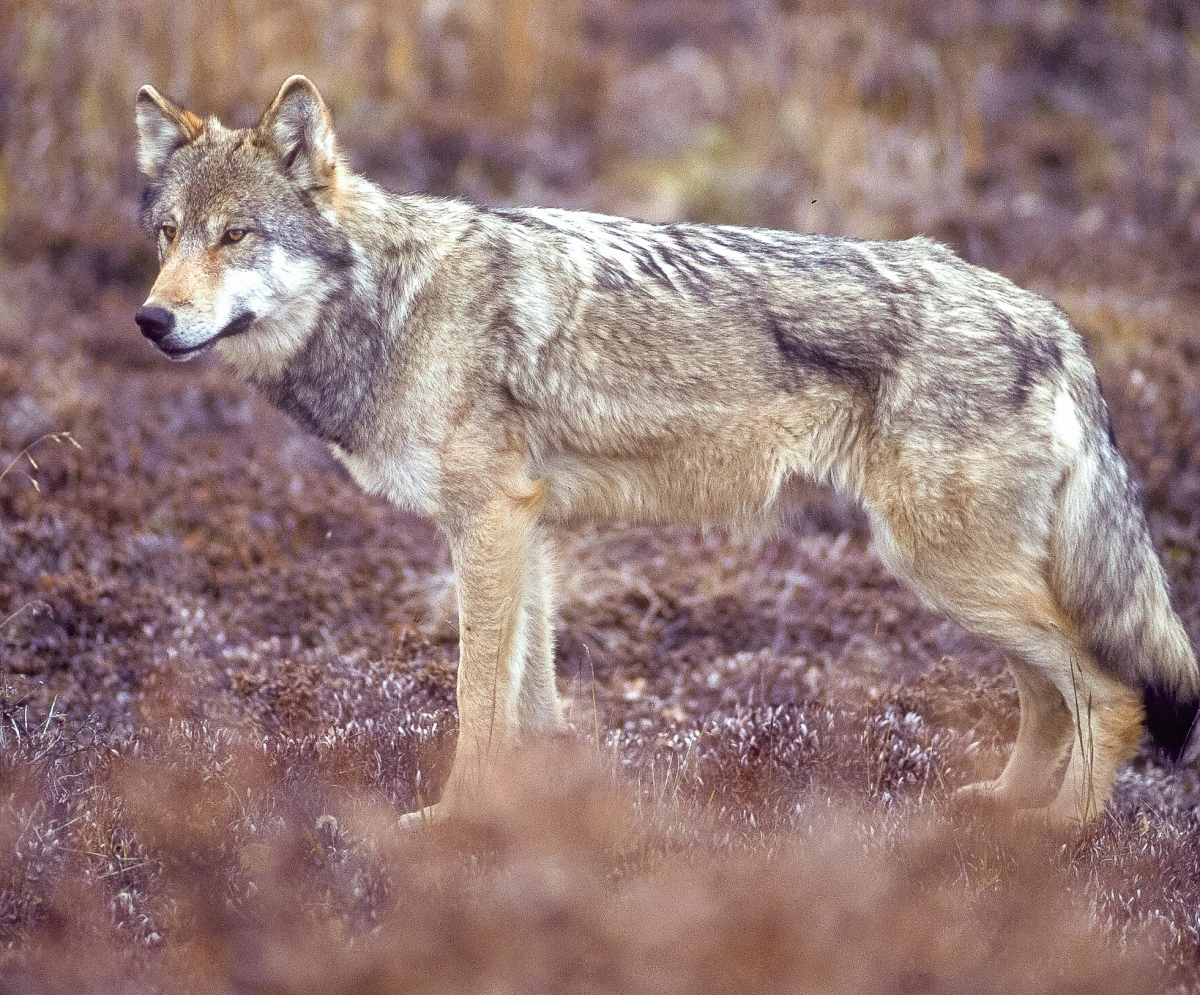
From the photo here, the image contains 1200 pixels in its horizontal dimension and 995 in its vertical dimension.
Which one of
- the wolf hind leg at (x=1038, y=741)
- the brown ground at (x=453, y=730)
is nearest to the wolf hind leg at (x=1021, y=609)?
the wolf hind leg at (x=1038, y=741)

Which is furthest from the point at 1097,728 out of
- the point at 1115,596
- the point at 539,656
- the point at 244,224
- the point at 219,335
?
the point at 244,224

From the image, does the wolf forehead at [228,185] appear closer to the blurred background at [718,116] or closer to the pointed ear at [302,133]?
the pointed ear at [302,133]

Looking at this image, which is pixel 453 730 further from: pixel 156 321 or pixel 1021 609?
pixel 1021 609

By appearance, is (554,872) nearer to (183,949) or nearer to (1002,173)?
(183,949)

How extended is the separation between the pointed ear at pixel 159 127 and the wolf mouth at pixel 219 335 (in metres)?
0.76

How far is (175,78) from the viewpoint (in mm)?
10594

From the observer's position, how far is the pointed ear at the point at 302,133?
162 inches

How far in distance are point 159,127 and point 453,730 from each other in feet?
7.88

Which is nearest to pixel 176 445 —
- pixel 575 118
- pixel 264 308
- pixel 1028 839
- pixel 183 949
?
pixel 264 308

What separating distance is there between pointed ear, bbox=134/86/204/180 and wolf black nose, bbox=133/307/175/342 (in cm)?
83

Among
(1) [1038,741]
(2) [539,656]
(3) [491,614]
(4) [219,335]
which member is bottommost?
(1) [1038,741]

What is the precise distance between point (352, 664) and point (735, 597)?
1888 millimetres

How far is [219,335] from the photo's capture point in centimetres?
401

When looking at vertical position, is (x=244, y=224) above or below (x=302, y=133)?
below
